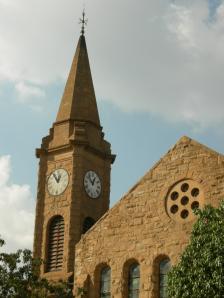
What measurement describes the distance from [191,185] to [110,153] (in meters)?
15.9

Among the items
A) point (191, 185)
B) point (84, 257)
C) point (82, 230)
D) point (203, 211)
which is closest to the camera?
point (203, 211)

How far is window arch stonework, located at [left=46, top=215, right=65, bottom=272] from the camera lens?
4116 cm

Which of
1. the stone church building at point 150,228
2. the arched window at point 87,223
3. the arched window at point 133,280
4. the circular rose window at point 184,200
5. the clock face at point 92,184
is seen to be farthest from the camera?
the clock face at point 92,184

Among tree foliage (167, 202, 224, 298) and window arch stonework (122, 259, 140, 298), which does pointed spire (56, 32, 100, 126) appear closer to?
window arch stonework (122, 259, 140, 298)

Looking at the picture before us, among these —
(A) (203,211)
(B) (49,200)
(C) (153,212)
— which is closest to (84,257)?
(C) (153,212)

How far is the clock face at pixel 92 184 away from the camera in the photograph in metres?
43.4

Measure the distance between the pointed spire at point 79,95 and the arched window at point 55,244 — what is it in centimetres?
665

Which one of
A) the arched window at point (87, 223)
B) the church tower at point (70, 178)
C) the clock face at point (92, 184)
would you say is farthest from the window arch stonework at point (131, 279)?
the clock face at point (92, 184)

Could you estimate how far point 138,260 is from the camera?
3069 cm

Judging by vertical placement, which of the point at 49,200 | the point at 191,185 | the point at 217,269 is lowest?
the point at 217,269

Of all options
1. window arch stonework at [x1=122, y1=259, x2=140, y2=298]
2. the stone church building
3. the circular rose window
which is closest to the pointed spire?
the stone church building

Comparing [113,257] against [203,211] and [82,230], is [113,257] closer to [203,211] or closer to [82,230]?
[203,211]

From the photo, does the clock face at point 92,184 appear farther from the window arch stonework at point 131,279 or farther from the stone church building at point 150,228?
the window arch stonework at point 131,279

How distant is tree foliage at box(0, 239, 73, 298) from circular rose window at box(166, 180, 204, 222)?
5933mm
